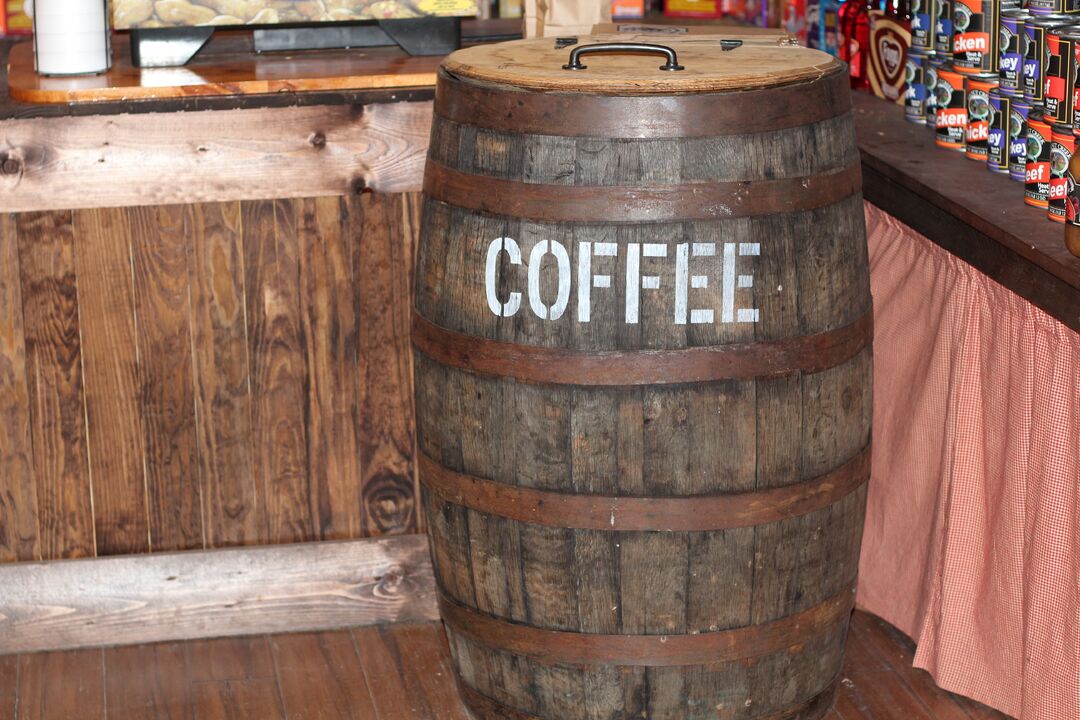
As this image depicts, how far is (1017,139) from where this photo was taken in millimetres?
2793

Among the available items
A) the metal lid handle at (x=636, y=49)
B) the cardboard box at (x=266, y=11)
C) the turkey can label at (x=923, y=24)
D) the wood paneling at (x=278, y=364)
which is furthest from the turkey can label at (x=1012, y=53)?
the wood paneling at (x=278, y=364)

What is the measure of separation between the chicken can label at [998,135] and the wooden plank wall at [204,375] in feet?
3.75

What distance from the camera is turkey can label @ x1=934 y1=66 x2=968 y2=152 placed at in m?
3.02

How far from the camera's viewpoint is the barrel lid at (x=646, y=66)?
229 centimetres

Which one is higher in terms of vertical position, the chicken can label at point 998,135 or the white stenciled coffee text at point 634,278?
the chicken can label at point 998,135

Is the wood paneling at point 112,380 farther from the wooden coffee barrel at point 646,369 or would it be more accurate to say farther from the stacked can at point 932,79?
the stacked can at point 932,79

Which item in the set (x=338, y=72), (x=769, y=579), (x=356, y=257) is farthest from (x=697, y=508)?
(x=338, y=72)

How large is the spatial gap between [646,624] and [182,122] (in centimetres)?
132

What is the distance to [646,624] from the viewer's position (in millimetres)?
2473

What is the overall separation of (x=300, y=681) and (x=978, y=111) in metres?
1.76

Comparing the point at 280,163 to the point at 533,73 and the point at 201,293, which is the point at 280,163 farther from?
the point at 533,73

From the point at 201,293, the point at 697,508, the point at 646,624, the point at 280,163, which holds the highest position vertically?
the point at 280,163

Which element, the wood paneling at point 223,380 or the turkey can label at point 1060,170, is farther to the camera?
the wood paneling at point 223,380

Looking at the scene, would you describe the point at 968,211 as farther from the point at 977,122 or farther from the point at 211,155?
the point at 211,155
